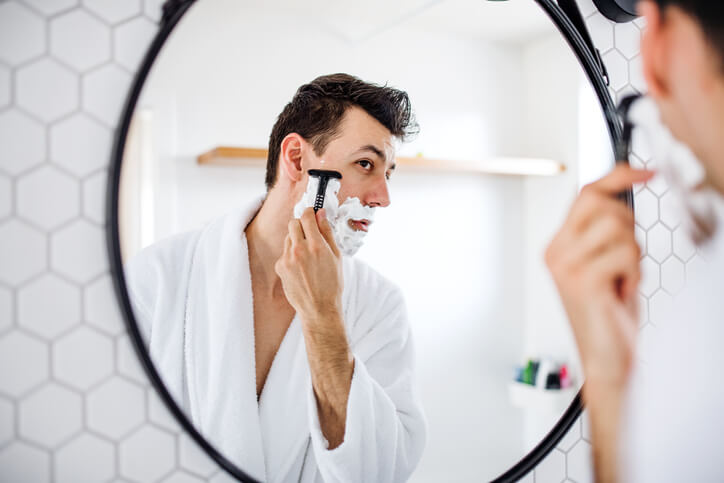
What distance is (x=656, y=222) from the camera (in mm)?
893

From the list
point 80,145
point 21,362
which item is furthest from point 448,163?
point 21,362

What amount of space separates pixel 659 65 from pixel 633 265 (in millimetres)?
219

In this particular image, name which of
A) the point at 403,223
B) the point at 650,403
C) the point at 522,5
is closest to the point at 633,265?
the point at 650,403

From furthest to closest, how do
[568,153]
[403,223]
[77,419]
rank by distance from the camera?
[568,153]
[403,223]
[77,419]

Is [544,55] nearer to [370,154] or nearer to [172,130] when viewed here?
[370,154]

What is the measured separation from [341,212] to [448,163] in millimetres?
163

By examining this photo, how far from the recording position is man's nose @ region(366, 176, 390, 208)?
2.17 ft

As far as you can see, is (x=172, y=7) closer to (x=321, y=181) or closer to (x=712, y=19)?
(x=321, y=181)

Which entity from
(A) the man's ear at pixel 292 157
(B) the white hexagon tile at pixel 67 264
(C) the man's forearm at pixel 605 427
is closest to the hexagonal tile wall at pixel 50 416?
(B) the white hexagon tile at pixel 67 264

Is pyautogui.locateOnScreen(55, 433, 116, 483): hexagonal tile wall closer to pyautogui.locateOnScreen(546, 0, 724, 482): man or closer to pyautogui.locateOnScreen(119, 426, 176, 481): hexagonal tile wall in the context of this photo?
pyautogui.locateOnScreen(119, 426, 176, 481): hexagonal tile wall

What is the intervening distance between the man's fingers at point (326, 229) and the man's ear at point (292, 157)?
49mm

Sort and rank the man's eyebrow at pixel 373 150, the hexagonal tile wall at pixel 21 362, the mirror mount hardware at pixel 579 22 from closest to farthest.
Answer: the hexagonal tile wall at pixel 21 362, the man's eyebrow at pixel 373 150, the mirror mount hardware at pixel 579 22

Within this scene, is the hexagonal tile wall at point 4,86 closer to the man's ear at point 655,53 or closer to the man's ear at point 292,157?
the man's ear at point 292,157

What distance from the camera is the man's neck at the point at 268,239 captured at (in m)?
0.62
